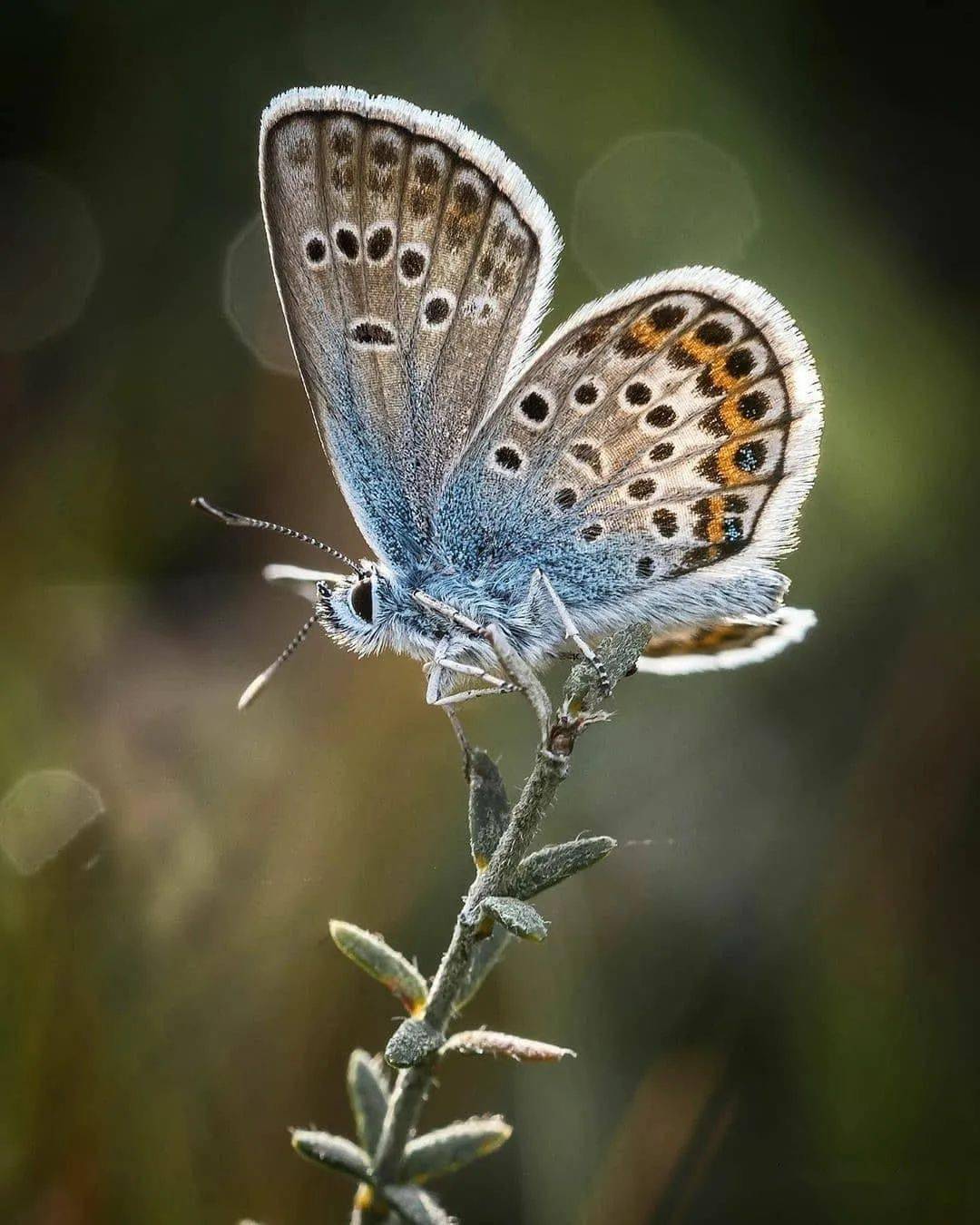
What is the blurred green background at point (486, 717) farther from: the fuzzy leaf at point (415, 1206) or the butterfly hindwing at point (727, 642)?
the fuzzy leaf at point (415, 1206)

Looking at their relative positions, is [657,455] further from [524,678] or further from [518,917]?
[518,917]

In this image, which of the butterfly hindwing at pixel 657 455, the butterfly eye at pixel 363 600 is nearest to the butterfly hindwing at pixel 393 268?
the butterfly hindwing at pixel 657 455

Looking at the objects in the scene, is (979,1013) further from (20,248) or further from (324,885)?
(20,248)

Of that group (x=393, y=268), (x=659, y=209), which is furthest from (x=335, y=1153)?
(x=659, y=209)

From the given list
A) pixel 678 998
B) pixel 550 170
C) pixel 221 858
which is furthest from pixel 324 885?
pixel 550 170

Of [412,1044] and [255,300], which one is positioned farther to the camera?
[255,300]
